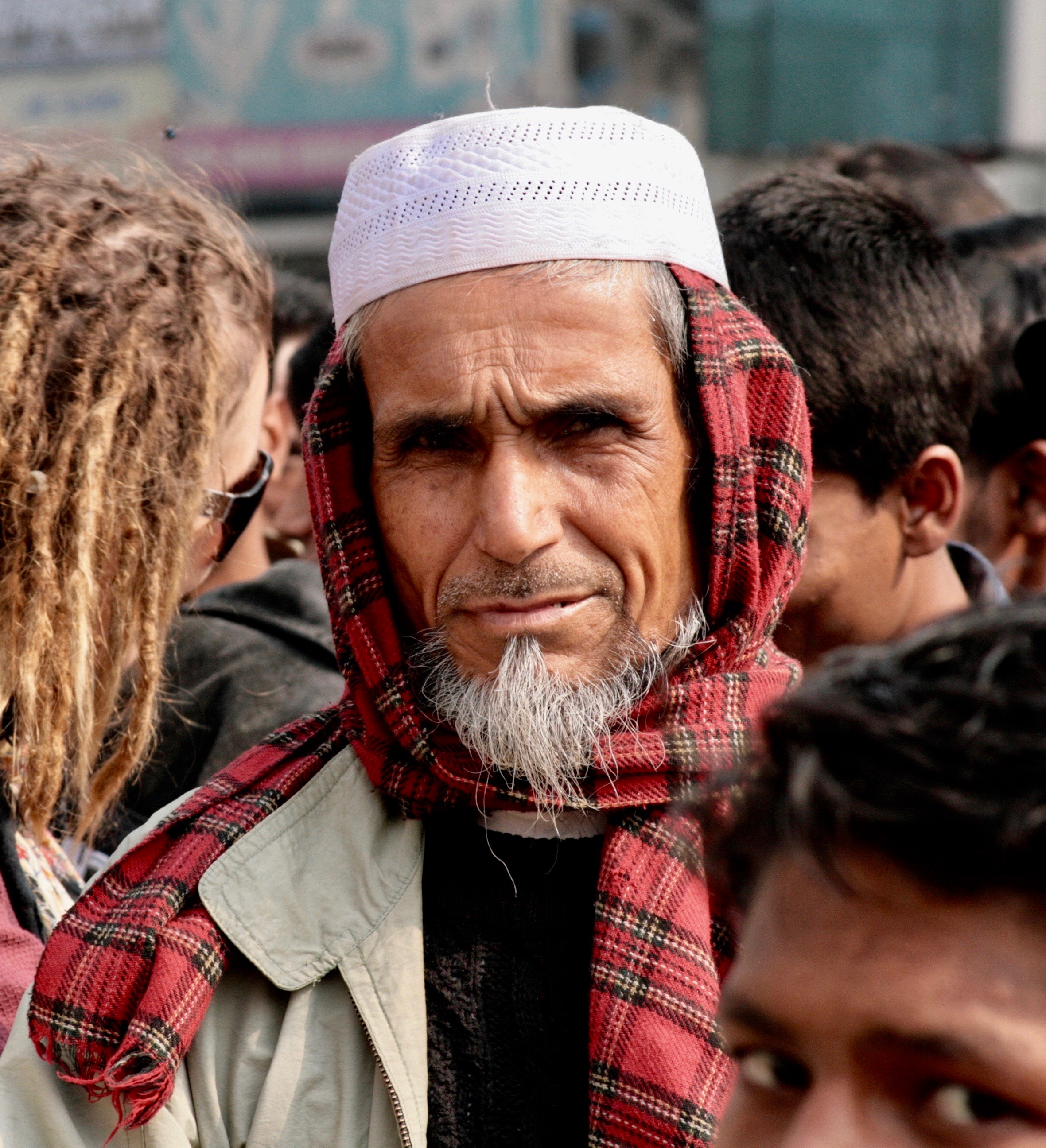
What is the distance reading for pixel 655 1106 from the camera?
5.89 ft

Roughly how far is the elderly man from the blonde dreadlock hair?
1.20 feet

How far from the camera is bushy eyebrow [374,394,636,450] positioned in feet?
6.95

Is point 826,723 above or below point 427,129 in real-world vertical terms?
below

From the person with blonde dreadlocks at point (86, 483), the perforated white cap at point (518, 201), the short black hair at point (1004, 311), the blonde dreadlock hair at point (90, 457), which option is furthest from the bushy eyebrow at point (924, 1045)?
the short black hair at point (1004, 311)

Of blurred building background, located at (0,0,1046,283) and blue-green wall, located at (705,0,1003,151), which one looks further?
blurred building background, located at (0,0,1046,283)

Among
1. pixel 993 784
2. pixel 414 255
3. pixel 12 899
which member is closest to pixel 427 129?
pixel 414 255

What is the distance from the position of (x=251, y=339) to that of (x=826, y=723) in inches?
77.1

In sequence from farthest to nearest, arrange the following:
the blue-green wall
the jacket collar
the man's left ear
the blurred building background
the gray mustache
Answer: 1. the blurred building background
2. the blue-green wall
3. the man's left ear
4. the gray mustache
5. the jacket collar

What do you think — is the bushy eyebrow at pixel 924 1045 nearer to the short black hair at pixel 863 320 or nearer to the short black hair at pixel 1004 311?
the short black hair at pixel 863 320

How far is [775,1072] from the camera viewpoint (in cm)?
124

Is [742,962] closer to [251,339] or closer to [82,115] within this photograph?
[251,339]

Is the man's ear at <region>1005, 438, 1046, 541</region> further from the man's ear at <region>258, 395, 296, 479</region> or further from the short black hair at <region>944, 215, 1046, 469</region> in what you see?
the man's ear at <region>258, 395, 296, 479</region>

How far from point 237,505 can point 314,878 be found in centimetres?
97

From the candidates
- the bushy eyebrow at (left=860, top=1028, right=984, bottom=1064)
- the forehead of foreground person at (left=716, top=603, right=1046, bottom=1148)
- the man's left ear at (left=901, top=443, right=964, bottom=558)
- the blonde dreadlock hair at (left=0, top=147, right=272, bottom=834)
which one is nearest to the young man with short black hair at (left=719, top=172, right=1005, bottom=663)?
the man's left ear at (left=901, top=443, right=964, bottom=558)
